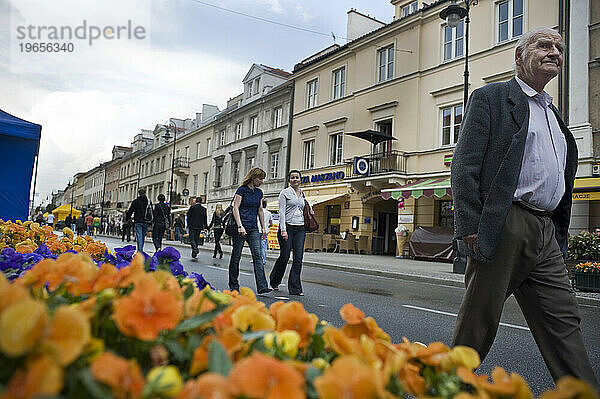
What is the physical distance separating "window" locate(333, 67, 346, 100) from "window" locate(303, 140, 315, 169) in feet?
9.80

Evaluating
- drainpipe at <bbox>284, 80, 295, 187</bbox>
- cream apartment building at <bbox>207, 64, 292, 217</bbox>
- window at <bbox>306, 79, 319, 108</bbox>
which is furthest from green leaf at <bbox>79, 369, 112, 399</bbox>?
cream apartment building at <bbox>207, 64, 292, 217</bbox>

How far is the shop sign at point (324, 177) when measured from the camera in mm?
A: 23859

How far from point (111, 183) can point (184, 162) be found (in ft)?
113

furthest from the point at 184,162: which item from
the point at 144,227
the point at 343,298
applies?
the point at 343,298

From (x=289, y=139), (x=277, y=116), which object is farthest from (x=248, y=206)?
(x=277, y=116)

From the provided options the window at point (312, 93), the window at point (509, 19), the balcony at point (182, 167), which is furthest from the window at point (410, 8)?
the balcony at point (182, 167)

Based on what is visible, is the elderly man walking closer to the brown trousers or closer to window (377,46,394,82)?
the brown trousers

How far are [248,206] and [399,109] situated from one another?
1584 cm

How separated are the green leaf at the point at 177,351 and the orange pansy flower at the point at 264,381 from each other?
0.17 m

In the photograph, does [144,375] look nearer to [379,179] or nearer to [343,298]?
[343,298]

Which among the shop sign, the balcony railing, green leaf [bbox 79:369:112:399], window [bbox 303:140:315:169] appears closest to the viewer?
green leaf [bbox 79:369:112:399]

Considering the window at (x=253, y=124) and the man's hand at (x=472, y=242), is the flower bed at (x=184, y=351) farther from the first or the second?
the window at (x=253, y=124)

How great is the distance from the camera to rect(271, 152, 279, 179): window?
30052 millimetres

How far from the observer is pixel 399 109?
21.3m
